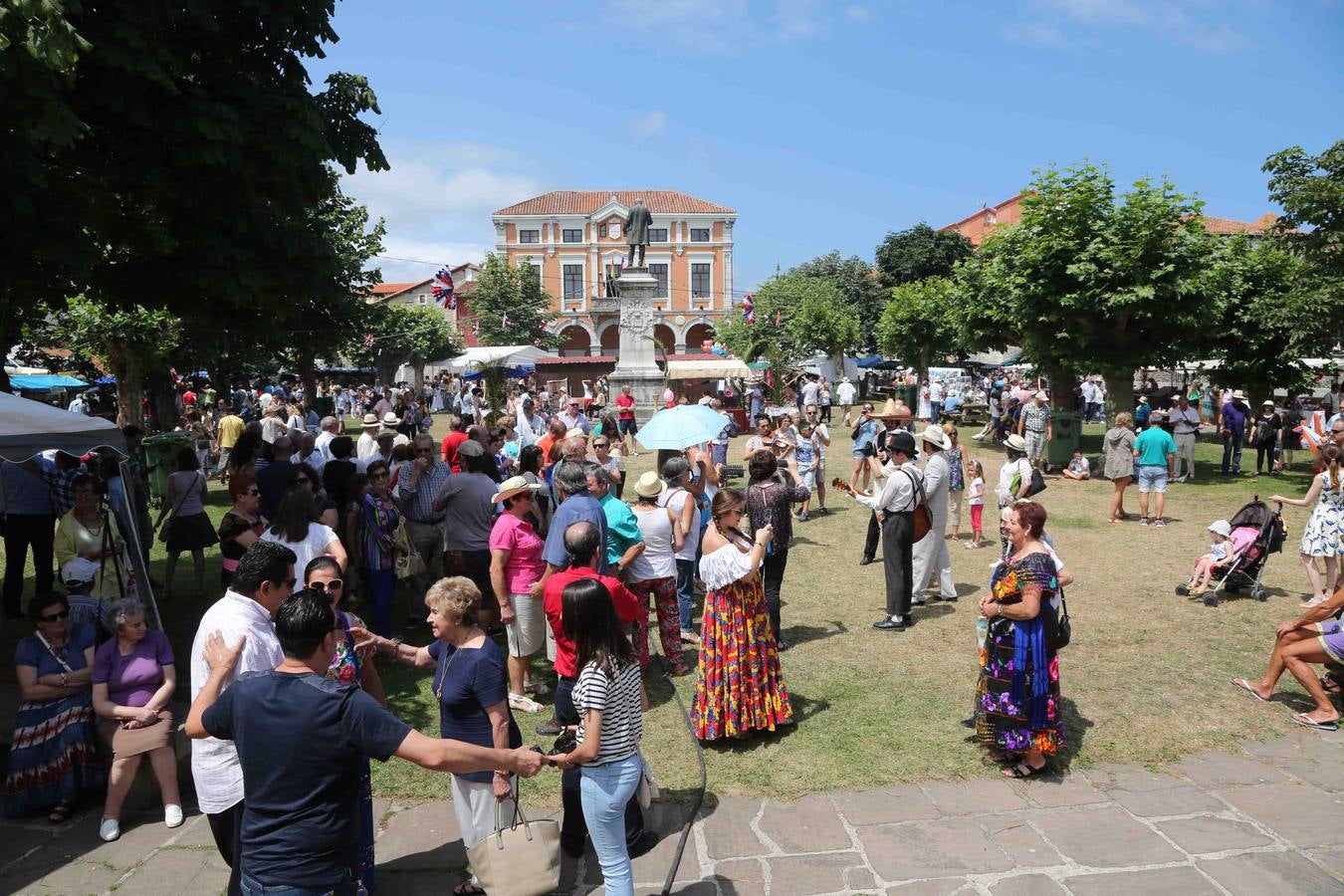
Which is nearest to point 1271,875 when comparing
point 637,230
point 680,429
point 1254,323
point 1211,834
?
point 1211,834

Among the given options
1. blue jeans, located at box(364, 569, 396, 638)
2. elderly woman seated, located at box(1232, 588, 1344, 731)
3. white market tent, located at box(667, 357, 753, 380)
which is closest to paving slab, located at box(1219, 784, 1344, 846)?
elderly woman seated, located at box(1232, 588, 1344, 731)

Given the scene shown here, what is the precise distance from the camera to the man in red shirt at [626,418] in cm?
1969

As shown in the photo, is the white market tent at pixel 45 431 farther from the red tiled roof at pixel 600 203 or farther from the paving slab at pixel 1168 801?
the red tiled roof at pixel 600 203

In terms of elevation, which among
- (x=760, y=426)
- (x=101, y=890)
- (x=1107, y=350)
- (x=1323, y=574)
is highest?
(x=1107, y=350)

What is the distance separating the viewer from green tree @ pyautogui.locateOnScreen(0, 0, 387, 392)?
5508 millimetres

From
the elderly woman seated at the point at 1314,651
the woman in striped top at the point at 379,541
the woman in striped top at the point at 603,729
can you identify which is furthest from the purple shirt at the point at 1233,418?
the woman in striped top at the point at 603,729

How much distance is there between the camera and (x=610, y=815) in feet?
11.1

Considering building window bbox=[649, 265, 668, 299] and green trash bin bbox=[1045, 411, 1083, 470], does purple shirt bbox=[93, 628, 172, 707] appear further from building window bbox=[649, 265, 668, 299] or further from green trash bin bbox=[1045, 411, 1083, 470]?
building window bbox=[649, 265, 668, 299]

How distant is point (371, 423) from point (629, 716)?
975 cm

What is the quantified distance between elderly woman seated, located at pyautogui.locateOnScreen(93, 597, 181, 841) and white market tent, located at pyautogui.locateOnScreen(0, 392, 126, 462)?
47.2 inches

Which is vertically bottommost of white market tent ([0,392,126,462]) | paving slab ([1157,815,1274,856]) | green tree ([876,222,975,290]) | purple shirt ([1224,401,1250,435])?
paving slab ([1157,815,1274,856])

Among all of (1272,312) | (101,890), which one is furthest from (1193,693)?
(1272,312)

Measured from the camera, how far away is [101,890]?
13.5 feet

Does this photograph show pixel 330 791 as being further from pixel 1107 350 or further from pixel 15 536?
pixel 1107 350
